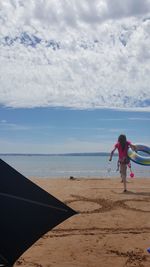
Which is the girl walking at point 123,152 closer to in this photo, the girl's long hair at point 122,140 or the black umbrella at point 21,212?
the girl's long hair at point 122,140

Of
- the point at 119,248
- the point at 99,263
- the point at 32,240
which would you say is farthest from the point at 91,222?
the point at 32,240

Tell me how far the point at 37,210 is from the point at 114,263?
9.21 feet

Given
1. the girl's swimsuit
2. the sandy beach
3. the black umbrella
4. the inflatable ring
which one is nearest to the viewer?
the black umbrella

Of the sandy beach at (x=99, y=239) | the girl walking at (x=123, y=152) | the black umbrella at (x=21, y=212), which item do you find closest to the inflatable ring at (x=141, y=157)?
the girl walking at (x=123, y=152)

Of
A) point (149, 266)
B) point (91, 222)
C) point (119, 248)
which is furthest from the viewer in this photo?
point (91, 222)

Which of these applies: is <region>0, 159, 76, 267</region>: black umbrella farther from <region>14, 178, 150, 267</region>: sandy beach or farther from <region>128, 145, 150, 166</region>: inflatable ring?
<region>128, 145, 150, 166</region>: inflatable ring

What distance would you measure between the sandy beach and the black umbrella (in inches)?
91.4

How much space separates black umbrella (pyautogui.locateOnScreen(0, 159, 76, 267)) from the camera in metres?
3.70

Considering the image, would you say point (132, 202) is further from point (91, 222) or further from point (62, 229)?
point (62, 229)

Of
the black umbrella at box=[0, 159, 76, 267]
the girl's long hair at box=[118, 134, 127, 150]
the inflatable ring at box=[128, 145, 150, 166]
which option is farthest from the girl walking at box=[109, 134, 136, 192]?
the black umbrella at box=[0, 159, 76, 267]

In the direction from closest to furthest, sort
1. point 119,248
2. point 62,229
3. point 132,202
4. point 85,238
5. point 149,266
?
1. point 149,266
2. point 119,248
3. point 85,238
4. point 62,229
5. point 132,202

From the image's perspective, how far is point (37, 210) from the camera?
376cm

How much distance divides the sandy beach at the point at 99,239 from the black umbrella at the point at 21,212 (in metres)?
2.32

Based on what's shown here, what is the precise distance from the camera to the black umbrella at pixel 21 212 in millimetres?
3701
